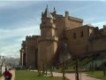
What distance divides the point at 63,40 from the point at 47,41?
20.3ft

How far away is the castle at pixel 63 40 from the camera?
72438mm

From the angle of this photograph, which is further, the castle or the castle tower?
the castle tower

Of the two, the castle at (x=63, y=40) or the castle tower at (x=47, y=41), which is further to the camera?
the castle tower at (x=47, y=41)

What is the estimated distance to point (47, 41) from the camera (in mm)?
77625

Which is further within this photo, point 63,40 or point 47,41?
point 63,40

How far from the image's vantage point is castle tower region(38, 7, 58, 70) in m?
76.0

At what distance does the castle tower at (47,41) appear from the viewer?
76000mm

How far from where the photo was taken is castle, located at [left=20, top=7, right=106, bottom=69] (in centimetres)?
7244

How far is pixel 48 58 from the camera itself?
75.8 m

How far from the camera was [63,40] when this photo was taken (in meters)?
82.4

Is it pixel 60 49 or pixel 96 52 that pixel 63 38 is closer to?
pixel 60 49

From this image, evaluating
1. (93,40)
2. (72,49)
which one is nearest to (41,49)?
(72,49)

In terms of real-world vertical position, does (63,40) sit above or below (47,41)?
above

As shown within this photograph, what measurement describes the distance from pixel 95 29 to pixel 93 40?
521 cm
